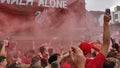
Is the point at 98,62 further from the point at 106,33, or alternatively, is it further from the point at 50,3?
the point at 50,3

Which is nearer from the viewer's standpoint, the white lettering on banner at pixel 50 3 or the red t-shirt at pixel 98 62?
the red t-shirt at pixel 98 62

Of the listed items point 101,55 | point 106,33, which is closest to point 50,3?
point 106,33

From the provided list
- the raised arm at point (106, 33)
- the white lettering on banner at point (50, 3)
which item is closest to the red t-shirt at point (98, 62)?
the raised arm at point (106, 33)

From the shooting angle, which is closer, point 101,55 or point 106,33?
point 101,55

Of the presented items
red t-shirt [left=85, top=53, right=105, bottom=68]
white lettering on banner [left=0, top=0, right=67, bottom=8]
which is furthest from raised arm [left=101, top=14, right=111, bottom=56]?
white lettering on banner [left=0, top=0, right=67, bottom=8]

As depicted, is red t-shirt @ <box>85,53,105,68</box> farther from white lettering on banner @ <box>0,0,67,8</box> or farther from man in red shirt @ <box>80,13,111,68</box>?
white lettering on banner @ <box>0,0,67,8</box>

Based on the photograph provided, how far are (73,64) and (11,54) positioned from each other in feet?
13.2

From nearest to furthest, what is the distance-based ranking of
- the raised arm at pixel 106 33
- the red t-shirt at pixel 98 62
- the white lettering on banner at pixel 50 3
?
1. the red t-shirt at pixel 98 62
2. the raised arm at pixel 106 33
3. the white lettering on banner at pixel 50 3

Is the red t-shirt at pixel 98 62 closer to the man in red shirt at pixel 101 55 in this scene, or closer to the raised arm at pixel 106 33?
the man in red shirt at pixel 101 55

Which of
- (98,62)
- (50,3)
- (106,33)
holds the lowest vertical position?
(98,62)

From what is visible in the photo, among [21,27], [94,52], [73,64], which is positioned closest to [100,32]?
[21,27]

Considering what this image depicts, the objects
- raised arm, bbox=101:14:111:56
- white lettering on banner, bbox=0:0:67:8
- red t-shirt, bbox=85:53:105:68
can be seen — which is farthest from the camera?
white lettering on banner, bbox=0:0:67:8

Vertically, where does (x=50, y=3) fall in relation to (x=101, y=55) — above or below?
above

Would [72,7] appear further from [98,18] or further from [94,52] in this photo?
[94,52]
